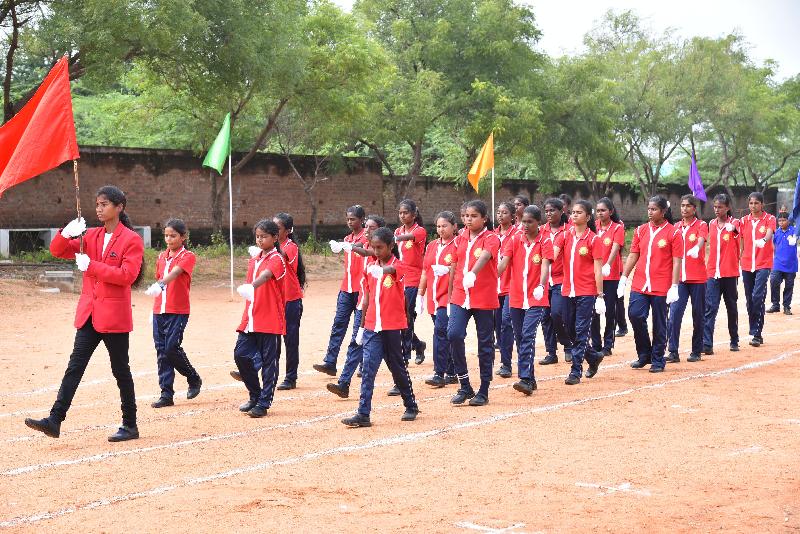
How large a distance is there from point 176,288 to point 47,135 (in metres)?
1.89

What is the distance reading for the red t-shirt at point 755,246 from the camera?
48.6 feet

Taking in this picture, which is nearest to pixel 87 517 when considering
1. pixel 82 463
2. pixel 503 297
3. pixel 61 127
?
pixel 82 463

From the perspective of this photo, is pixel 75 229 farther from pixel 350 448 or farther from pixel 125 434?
pixel 350 448

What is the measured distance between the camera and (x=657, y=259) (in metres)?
11.7

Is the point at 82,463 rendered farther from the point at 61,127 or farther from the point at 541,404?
the point at 541,404

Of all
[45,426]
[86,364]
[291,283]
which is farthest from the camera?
[291,283]

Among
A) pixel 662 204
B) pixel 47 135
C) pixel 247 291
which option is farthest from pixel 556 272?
pixel 47 135

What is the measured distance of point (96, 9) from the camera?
63.3 ft

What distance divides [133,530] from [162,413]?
3.67 m

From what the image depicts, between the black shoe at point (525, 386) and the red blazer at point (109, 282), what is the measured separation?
3.70 m

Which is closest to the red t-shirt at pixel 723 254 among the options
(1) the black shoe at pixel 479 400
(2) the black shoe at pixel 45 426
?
(1) the black shoe at pixel 479 400

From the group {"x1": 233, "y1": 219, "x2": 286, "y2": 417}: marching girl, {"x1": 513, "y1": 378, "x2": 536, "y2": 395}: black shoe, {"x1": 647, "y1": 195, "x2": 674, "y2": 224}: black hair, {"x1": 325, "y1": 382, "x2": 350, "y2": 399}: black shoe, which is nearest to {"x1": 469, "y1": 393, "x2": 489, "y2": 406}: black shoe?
{"x1": 513, "y1": 378, "x2": 536, "y2": 395}: black shoe

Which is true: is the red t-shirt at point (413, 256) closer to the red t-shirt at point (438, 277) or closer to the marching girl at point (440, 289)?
the red t-shirt at point (438, 277)

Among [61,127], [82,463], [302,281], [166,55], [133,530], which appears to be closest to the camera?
[133,530]
